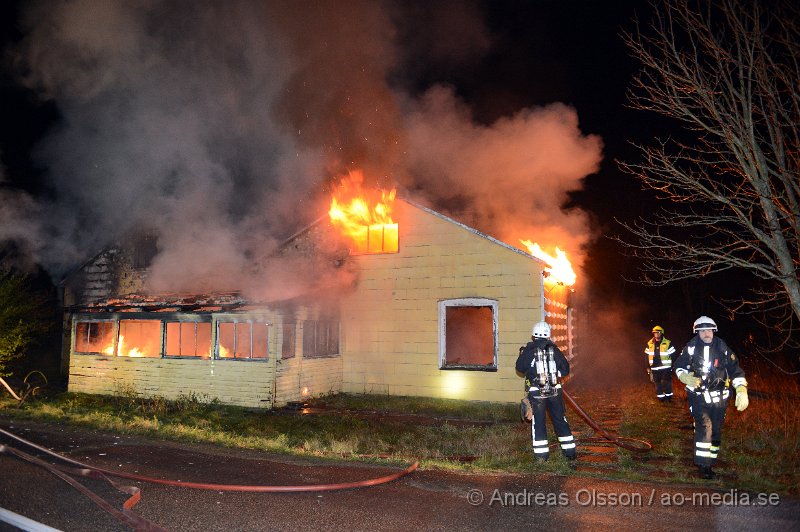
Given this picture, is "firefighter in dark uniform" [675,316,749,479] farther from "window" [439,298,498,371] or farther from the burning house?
"window" [439,298,498,371]

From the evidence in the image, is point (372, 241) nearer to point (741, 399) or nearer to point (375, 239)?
point (375, 239)

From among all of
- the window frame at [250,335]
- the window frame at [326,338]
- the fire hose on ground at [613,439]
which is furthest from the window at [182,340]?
the fire hose on ground at [613,439]

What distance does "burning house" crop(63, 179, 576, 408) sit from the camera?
39.6 ft

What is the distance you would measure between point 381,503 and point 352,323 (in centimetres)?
893

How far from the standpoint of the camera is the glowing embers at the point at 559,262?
14305mm

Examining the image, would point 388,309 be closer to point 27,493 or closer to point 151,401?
point 151,401

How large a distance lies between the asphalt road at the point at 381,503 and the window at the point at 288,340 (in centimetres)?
543

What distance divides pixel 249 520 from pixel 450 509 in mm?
1813

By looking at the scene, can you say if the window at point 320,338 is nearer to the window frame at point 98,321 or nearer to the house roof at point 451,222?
the house roof at point 451,222

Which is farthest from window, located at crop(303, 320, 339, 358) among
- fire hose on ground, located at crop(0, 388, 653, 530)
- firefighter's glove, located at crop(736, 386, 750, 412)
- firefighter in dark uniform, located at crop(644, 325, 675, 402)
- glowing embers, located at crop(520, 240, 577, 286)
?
firefighter's glove, located at crop(736, 386, 750, 412)

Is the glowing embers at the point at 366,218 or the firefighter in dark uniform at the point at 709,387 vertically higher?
the glowing embers at the point at 366,218

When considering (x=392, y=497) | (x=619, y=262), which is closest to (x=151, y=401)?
(x=392, y=497)

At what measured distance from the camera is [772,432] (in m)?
8.08

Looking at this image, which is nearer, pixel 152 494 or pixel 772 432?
pixel 152 494
